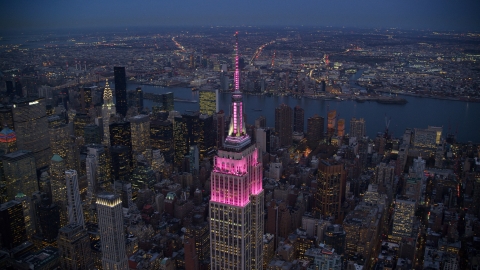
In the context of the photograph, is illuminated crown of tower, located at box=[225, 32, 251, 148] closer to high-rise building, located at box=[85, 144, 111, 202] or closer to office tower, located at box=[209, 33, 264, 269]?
office tower, located at box=[209, 33, 264, 269]

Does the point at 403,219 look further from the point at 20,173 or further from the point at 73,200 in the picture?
the point at 20,173

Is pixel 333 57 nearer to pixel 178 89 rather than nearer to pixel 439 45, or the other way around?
pixel 439 45

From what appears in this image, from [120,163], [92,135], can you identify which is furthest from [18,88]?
[92,135]

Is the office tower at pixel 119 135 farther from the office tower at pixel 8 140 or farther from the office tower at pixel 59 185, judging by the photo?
the office tower at pixel 8 140

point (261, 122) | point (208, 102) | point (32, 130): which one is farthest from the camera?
point (208, 102)

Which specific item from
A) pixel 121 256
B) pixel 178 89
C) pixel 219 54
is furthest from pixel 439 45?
pixel 178 89
